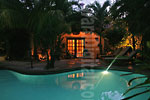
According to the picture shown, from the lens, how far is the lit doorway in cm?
1337

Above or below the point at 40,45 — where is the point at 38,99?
below

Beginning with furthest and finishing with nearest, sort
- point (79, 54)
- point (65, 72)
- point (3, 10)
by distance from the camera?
1. point (79, 54)
2. point (3, 10)
3. point (65, 72)

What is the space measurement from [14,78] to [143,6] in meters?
7.25

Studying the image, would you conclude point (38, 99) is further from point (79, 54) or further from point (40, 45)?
Result: point (79, 54)

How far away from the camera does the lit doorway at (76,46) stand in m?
13.4

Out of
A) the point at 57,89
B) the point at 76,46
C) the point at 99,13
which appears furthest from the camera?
the point at 76,46

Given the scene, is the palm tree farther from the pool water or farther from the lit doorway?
the pool water

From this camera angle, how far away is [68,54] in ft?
41.7

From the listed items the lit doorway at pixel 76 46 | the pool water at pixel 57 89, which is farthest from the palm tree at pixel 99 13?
the pool water at pixel 57 89

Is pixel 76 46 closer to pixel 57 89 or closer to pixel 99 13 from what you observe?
pixel 99 13

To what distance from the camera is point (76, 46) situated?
534 inches

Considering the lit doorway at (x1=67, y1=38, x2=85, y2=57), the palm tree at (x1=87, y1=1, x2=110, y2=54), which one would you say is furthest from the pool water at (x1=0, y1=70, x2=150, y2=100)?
the lit doorway at (x1=67, y1=38, x2=85, y2=57)

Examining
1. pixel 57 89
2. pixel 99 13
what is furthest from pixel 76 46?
pixel 57 89

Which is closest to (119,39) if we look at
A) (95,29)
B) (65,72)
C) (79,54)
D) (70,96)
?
(95,29)
